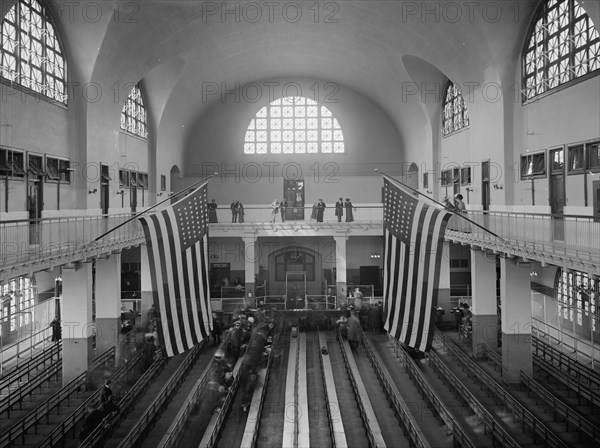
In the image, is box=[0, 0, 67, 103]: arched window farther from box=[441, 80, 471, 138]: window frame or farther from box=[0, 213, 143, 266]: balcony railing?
box=[441, 80, 471, 138]: window frame

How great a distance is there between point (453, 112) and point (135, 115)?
14.4 meters

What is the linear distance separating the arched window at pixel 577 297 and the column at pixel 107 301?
51.7ft

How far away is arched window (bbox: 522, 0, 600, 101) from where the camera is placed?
50.9 ft

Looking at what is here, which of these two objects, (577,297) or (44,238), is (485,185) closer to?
(577,297)

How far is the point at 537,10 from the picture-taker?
18344mm

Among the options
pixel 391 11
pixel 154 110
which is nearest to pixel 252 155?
pixel 154 110

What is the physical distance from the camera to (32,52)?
56.9 feet

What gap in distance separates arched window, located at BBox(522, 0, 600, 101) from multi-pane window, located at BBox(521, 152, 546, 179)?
1925 mm

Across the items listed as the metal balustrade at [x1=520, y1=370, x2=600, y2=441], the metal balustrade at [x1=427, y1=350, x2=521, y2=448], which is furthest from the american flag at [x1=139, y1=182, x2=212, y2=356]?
the metal balustrade at [x1=520, y1=370, x2=600, y2=441]

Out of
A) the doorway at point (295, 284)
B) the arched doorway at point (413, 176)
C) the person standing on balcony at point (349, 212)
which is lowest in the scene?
the doorway at point (295, 284)

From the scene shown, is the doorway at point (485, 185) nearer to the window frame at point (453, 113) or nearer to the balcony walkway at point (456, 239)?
the balcony walkway at point (456, 239)

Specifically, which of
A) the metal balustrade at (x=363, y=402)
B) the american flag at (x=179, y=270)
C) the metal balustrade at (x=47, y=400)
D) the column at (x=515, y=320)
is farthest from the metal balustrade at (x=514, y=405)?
the metal balustrade at (x=47, y=400)

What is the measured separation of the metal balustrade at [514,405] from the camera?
1223 cm

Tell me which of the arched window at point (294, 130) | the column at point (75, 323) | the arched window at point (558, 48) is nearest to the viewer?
the arched window at point (558, 48)
